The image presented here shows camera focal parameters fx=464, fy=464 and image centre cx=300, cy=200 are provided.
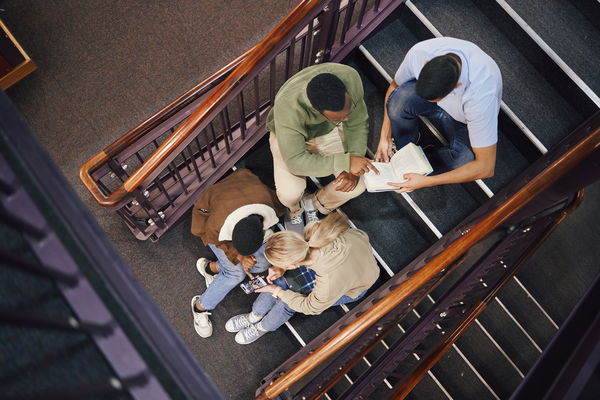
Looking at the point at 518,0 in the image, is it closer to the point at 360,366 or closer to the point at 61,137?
the point at 360,366

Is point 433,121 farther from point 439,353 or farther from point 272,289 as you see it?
point 272,289

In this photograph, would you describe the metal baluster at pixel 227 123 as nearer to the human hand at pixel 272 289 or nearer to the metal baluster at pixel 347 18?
the metal baluster at pixel 347 18

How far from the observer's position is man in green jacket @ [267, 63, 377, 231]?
2.41 m

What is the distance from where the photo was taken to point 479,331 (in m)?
3.54

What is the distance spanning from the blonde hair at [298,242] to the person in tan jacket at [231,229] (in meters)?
0.11

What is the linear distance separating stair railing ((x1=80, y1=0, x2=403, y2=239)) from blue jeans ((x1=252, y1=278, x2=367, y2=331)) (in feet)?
2.91

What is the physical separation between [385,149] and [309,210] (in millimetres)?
783

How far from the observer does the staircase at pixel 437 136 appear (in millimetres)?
3088

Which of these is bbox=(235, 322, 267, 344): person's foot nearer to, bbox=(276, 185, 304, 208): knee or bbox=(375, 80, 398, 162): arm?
bbox=(276, 185, 304, 208): knee

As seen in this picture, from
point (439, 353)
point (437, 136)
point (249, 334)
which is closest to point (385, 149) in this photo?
point (437, 136)

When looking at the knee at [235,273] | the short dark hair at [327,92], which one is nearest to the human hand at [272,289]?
the knee at [235,273]

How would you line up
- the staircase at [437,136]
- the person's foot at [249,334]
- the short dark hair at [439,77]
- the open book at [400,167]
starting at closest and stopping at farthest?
the short dark hair at [439,77] → the open book at [400,167] → the staircase at [437,136] → the person's foot at [249,334]

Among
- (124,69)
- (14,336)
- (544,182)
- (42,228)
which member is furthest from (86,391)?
(124,69)

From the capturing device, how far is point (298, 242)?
2.76m
